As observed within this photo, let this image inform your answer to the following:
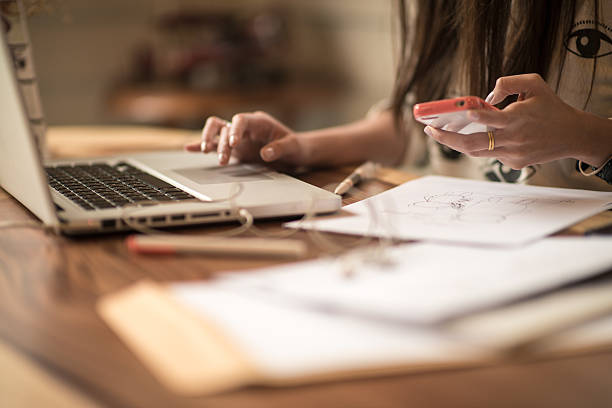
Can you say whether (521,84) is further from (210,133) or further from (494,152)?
(210,133)

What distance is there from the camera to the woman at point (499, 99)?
669 millimetres

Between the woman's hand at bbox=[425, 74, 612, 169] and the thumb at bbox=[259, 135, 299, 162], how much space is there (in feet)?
0.87

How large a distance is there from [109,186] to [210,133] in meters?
0.19

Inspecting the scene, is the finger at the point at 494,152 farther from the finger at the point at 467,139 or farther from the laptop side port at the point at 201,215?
the laptop side port at the point at 201,215

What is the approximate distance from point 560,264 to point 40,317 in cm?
37

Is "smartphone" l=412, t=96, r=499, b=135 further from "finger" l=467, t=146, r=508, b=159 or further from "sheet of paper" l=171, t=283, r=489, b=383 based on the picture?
"sheet of paper" l=171, t=283, r=489, b=383

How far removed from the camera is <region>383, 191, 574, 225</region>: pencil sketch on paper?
2.07 ft

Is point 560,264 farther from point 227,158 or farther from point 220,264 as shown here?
point 227,158

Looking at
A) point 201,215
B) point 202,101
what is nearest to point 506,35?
point 201,215

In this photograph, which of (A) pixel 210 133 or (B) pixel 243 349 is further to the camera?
(A) pixel 210 133

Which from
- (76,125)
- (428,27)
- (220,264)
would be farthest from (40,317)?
(76,125)

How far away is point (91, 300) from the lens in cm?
46

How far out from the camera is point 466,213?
2.13 feet

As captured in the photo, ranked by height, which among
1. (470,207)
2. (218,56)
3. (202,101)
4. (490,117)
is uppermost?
(490,117)
